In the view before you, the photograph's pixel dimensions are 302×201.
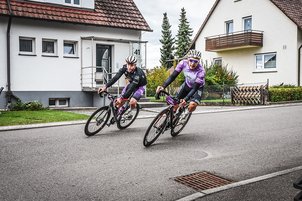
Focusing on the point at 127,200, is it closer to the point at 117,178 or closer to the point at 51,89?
the point at 117,178

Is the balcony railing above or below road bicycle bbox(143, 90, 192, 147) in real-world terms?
above

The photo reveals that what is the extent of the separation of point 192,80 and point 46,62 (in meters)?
12.2

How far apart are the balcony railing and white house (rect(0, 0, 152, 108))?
10961mm

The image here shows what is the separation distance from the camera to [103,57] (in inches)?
836

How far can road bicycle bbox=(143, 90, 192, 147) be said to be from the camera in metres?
7.55

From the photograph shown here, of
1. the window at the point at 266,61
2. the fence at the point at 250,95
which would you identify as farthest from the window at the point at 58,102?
the window at the point at 266,61

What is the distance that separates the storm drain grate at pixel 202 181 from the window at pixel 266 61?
2577cm

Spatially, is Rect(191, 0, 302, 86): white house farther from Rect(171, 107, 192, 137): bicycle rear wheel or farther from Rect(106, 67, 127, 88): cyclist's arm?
Rect(106, 67, 127, 88): cyclist's arm

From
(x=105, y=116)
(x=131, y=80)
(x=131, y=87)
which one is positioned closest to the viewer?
(x=105, y=116)

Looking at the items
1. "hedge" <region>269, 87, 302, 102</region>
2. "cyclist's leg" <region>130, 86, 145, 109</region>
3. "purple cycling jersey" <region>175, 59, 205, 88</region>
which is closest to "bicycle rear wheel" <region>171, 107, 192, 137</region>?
"purple cycling jersey" <region>175, 59, 205, 88</region>

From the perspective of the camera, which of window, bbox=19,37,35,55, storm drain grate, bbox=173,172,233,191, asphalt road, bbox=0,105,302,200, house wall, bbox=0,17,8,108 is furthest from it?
window, bbox=19,37,35,55

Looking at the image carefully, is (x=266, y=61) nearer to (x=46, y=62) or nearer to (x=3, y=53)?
(x=46, y=62)

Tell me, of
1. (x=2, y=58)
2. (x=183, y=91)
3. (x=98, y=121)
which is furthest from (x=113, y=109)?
(x=2, y=58)

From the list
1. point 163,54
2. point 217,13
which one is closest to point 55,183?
point 217,13
